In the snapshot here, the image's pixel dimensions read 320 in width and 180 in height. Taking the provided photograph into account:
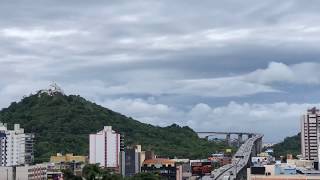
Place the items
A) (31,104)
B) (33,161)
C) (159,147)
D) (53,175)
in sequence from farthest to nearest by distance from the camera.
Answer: (31,104), (159,147), (33,161), (53,175)

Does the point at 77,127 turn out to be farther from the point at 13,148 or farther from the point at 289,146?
the point at 289,146

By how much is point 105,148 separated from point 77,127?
80.1 ft

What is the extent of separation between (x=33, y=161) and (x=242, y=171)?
2521 cm

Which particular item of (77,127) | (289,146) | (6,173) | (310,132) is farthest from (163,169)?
(289,146)

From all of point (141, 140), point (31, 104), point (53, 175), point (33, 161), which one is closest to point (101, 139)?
point (33, 161)

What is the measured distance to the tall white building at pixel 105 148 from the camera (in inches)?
2835

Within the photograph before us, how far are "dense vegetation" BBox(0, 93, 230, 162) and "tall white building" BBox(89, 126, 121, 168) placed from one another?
40.3 ft

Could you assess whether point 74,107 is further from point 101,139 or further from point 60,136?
point 101,139

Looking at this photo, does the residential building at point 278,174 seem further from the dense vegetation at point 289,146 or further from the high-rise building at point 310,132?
the dense vegetation at point 289,146

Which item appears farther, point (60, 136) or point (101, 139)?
point (60, 136)

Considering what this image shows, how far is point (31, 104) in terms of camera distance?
10725cm

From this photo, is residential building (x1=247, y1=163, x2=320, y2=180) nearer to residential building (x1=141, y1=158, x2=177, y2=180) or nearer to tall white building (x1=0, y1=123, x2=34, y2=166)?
residential building (x1=141, y1=158, x2=177, y2=180)

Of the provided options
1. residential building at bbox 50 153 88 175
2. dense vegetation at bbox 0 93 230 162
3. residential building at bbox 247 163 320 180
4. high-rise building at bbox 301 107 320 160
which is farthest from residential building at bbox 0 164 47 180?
high-rise building at bbox 301 107 320 160

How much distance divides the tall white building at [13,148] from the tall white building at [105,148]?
7.86 meters
